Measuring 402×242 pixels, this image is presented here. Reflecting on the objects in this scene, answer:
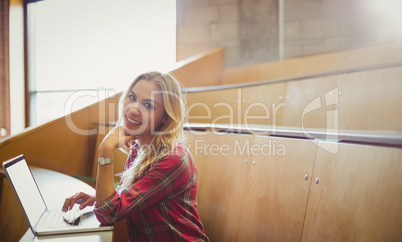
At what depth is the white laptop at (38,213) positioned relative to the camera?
1096 millimetres

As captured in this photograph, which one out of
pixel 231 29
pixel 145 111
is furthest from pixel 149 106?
pixel 231 29

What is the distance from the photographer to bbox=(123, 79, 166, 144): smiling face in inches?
49.6

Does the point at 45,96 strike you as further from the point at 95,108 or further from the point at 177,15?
the point at 95,108

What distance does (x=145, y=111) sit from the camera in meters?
1.26

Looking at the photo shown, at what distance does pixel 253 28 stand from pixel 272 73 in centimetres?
94

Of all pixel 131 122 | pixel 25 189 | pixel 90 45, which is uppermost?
pixel 90 45

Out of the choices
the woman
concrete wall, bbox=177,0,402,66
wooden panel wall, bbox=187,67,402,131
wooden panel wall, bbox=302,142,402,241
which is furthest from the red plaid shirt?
concrete wall, bbox=177,0,402,66

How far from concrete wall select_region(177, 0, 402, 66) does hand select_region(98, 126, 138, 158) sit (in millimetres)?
3236

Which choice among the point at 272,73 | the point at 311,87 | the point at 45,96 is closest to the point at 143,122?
the point at 311,87

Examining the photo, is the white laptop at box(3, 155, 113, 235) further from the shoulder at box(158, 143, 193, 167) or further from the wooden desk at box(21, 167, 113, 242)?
the shoulder at box(158, 143, 193, 167)

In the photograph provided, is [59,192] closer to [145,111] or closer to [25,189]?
[25,189]

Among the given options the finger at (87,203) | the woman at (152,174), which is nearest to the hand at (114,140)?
the woman at (152,174)

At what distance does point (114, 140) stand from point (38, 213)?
1.28ft

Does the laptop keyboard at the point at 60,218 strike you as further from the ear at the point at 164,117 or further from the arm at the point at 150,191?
the ear at the point at 164,117
